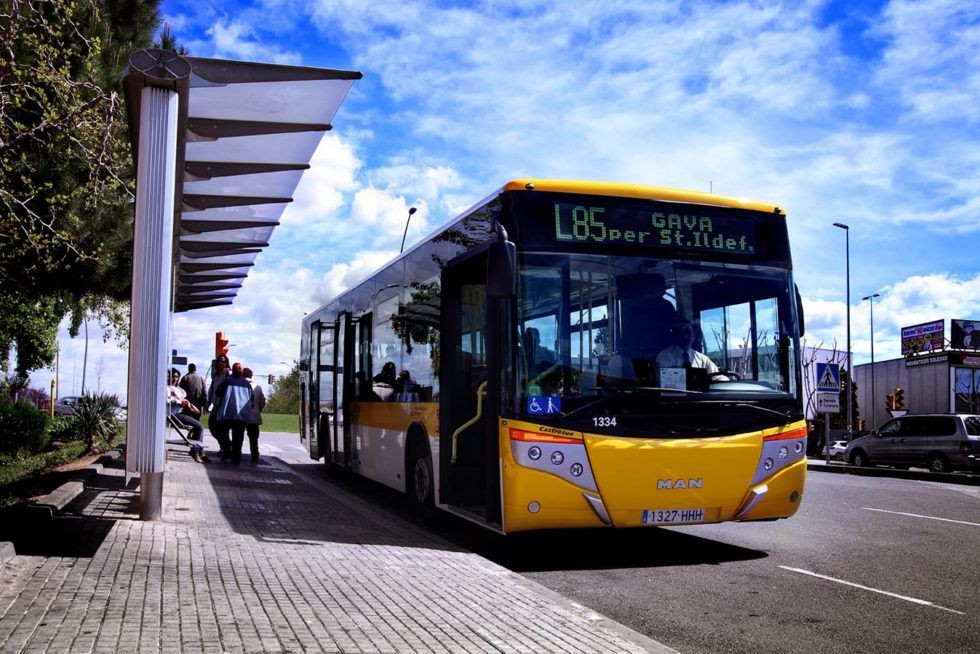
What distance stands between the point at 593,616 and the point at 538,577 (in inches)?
82.9

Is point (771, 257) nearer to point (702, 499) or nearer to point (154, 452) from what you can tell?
point (702, 499)

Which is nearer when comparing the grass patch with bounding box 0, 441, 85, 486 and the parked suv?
the grass patch with bounding box 0, 441, 85, 486

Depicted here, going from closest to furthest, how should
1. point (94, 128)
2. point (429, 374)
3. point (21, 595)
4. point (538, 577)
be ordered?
1. point (21, 595)
2. point (538, 577)
3. point (429, 374)
4. point (94, 128)

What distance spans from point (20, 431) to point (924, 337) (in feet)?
235

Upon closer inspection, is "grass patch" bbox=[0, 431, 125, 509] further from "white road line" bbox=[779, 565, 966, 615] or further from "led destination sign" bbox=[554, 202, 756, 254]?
"white road line" bbox=[779, 565, 966, 615]

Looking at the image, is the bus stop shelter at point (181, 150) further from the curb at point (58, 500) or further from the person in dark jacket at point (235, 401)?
the person in dark jacket at point (235, 401)

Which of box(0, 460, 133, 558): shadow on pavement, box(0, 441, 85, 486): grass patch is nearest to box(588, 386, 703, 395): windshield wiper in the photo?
box(0, 460, 133, 558): shadow on pavement

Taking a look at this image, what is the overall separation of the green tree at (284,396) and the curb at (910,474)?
62.1 m

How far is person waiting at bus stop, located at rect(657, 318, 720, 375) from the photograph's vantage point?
8414 millimetres

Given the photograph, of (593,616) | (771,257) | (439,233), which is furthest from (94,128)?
(593,616)

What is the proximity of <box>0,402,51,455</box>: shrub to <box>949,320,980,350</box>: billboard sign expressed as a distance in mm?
70360

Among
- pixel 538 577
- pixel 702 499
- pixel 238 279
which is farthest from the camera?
pixel 238 279

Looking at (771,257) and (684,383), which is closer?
(684,383)

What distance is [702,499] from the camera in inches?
333
